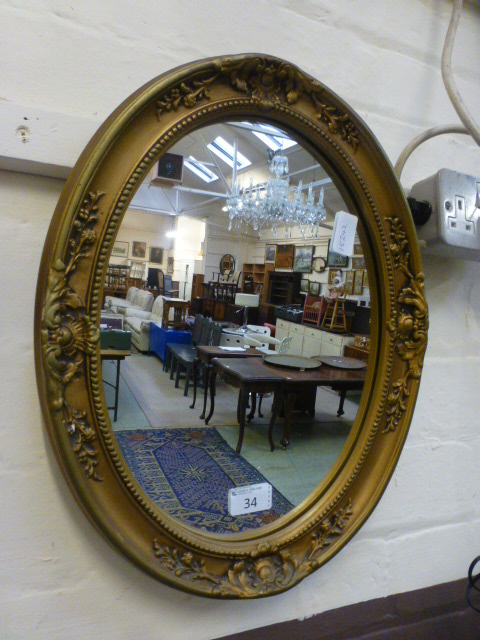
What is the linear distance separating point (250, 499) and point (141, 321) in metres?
0.35

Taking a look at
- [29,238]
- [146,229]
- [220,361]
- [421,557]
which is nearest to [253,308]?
[220,361]

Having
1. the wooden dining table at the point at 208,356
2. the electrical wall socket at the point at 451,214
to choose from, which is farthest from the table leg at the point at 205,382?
the electrical wall socket at the point at 451,214

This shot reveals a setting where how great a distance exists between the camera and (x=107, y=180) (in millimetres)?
595

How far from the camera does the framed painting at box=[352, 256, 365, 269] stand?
0.82 m

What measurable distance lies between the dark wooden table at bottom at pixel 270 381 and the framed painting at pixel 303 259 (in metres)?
0.17

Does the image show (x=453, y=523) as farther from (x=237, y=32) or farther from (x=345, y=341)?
(x=237, y=32)

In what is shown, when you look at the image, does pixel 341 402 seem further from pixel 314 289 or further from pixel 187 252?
pixel 187 252

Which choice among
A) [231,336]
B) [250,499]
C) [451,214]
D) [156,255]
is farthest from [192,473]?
[451,214]

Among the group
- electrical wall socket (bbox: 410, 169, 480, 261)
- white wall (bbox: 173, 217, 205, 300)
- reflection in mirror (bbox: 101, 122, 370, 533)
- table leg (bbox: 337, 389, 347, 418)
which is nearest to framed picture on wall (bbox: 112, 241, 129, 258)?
reflection in mirror (bbox: 101, 122, 370, 533)

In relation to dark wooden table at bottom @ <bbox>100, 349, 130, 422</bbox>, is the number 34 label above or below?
below

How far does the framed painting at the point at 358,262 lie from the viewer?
0.82 metres

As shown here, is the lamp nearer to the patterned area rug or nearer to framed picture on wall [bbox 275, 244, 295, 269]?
framed picture on wall [bbox 275, 244, 295, 269]

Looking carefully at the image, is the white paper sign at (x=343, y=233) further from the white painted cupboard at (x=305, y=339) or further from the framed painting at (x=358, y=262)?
the white painted cupboard at (x=305, y=339)

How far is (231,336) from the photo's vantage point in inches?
29.3
